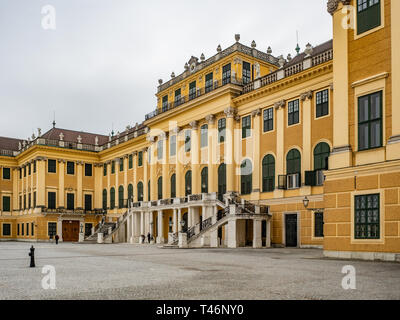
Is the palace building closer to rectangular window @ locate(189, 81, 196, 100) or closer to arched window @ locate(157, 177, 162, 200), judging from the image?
rectangular window @ locate(189, 81, 196, 100)

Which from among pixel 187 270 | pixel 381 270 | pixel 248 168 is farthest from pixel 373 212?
pixel 248 168

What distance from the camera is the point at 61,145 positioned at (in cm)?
6384

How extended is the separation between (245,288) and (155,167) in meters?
40.1

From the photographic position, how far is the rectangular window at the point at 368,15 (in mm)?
20203

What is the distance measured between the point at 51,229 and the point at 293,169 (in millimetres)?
38624

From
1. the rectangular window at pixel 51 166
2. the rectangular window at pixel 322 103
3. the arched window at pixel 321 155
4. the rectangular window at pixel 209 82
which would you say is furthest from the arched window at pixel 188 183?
the rectangular window at pixel 51 166

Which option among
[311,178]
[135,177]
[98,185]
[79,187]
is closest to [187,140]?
[135,177]

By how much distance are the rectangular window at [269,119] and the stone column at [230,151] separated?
3.27 meters

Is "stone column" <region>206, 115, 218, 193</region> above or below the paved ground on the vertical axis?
above

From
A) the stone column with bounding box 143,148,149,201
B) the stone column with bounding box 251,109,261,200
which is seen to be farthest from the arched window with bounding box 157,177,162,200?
the stone column with bounding box 251,109,261,200

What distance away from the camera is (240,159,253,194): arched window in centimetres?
3838

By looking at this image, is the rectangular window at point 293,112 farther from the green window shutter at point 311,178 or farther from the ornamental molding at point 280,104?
the green window shutter at point 311,178

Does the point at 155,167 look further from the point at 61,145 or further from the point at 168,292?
the point at 168,292

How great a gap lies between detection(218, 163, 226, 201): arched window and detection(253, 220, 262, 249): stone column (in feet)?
21.2
